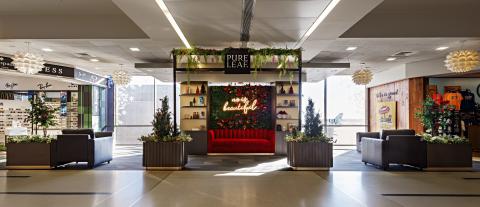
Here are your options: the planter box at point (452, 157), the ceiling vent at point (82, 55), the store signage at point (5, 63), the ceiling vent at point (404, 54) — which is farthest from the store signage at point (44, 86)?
the planter box at point (452, 157)

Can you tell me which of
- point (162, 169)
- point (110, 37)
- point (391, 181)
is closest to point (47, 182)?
point (162, 169)

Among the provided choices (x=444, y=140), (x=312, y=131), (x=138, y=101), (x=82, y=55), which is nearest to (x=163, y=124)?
(x=312, y=131)

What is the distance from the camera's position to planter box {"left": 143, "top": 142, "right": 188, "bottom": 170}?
842 cm

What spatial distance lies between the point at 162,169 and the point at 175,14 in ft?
11.7

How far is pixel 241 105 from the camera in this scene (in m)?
12.9

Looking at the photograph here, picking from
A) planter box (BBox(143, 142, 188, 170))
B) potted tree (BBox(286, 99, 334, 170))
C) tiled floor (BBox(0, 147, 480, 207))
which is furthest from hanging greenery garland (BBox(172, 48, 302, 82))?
tiled floor (BBox(0, 147, 480, 207))

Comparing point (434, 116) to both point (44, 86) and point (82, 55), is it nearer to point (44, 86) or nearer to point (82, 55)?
point (82, 55)

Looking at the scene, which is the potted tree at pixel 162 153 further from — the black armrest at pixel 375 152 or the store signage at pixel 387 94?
the store signage at pixel 387 94

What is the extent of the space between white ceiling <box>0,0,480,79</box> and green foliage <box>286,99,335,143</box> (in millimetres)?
1707

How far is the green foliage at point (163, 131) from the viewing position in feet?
28.0

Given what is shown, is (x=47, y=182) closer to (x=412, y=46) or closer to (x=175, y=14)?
(x=175, y=14)

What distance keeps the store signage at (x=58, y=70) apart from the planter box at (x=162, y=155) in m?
5.76

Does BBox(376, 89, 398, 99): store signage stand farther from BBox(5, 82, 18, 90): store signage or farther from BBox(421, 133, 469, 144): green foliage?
BBox(5, 82, 18, 90): store signage

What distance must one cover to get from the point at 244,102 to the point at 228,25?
17.8ft
